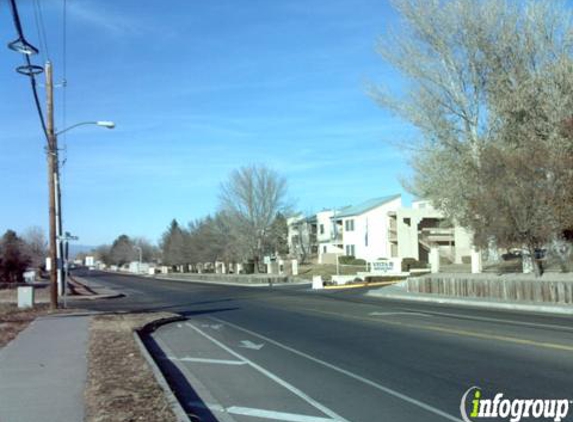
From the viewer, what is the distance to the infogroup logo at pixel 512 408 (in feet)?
23.6

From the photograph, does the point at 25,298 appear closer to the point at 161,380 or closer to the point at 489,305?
the point at 489,305

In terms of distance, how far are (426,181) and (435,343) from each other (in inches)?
934

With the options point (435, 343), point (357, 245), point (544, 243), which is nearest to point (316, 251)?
point (357, 245)

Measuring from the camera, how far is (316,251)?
107 metres

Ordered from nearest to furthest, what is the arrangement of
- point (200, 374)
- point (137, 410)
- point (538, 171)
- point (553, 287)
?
point (137, 410) → point (200, 374) → point (553, 287) → point (538, 171)

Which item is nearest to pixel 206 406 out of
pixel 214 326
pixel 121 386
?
pixel 121 386

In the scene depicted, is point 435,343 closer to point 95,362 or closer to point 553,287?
point 95,362

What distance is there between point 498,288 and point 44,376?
21482 mm

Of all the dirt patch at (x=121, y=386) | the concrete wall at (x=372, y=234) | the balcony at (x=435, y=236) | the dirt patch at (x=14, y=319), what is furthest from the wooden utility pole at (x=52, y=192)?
the concrete wall at (x=372, y=234)

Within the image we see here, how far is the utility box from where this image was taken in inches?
1049

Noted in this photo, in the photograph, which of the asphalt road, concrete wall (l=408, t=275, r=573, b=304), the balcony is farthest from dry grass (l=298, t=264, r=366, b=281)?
the asphalt road

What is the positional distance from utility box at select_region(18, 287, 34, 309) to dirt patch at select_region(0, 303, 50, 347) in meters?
0.32

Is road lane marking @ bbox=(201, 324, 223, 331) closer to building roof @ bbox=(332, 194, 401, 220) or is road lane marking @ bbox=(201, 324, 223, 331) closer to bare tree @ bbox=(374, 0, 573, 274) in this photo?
bare tree @ bbox=(374, 0, 573, 274)

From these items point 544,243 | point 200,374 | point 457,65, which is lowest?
point 200,374
